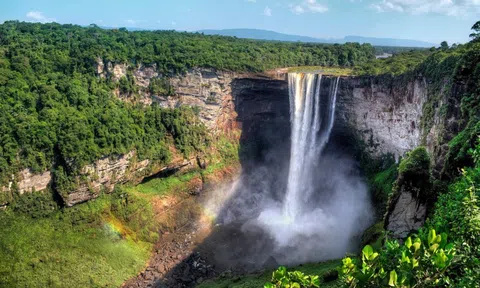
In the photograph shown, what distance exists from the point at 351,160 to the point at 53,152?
2472 cm

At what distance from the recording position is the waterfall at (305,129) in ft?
112

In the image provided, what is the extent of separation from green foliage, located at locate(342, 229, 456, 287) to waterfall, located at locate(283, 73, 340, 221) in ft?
91.3

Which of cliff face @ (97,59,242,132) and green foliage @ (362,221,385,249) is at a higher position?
cliff face @ (97,59,242,132)

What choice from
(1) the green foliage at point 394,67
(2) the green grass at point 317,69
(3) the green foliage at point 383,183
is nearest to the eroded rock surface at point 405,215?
(3) the green foliage at point 383,183

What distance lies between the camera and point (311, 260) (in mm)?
25516

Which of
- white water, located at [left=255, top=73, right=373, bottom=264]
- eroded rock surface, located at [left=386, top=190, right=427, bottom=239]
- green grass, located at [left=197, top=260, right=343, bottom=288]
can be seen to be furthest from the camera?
white water, located at [left=255, top=73, right=373, bottom=264]

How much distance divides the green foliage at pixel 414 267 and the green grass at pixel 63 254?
22.5m

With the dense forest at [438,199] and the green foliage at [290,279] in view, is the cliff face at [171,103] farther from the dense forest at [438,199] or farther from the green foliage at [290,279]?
the green foliage at [290,279]

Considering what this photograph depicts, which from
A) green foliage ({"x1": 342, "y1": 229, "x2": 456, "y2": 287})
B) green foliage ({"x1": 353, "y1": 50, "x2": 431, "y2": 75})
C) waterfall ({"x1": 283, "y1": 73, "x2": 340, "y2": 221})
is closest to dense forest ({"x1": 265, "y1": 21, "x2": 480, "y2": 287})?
green foliage ({"x1": 342, "y1": 229, "x2": 456, "y2": 287})

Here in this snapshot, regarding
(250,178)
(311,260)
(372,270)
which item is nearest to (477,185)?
(372,270)

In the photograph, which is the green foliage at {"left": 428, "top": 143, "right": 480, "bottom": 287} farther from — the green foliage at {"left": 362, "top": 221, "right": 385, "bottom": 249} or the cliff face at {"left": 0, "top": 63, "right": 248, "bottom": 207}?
the cliff face at {"left": 0, "top": 63, "right": 248, "bottom": 207}

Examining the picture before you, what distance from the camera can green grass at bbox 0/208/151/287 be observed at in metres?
23.2

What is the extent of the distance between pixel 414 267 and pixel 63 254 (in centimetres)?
2447

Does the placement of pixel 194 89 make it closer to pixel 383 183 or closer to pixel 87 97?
pixel 87 97
